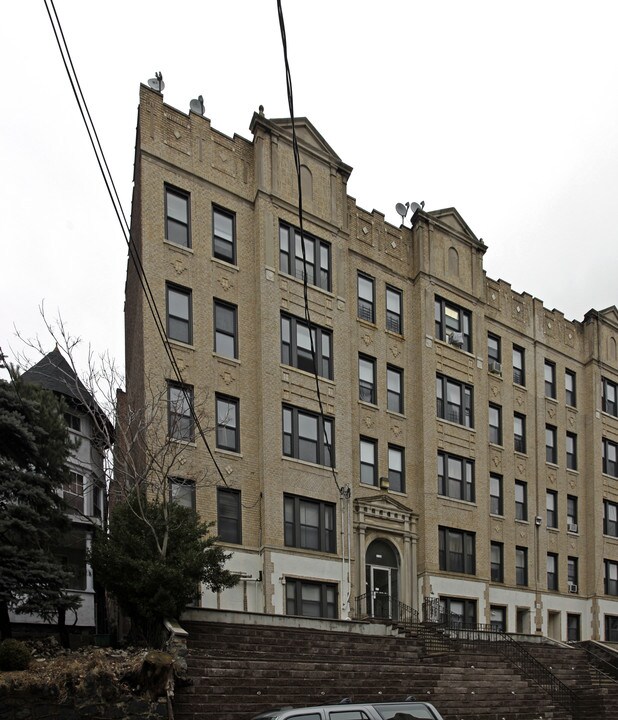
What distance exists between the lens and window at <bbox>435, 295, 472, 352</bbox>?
35.1 metres

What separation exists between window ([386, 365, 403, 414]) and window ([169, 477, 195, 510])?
9.60 meters

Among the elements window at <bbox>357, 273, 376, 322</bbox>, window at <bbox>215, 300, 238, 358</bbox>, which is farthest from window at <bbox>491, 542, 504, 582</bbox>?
window at <bbox>215, 300, 238, 358</bbox>

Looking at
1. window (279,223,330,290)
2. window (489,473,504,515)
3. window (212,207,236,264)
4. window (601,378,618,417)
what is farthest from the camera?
window (601,378,618,417)

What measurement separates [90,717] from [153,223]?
50.7ft

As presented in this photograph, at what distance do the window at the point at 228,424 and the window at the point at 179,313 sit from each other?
2262mm

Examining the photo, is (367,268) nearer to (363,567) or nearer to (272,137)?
(272,137)

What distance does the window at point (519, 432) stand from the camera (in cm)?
3797

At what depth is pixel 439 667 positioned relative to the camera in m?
22.8

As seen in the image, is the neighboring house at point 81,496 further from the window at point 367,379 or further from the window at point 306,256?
the window at point 367,379

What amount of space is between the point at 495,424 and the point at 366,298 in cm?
865

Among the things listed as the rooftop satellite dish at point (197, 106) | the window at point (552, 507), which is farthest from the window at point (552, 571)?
the rooftop satellite dish at point (197, 106)

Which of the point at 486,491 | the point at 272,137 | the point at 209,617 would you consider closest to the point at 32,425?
the point at 209,617

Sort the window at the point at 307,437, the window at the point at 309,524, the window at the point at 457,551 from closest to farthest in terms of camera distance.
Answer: the window at the point at 309,524, the window at the point at 307,437, the window at the point at 457,551

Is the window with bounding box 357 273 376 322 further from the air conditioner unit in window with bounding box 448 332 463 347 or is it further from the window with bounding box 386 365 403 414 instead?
the air conditioner unit in window with bounding box 448 332 463 347
